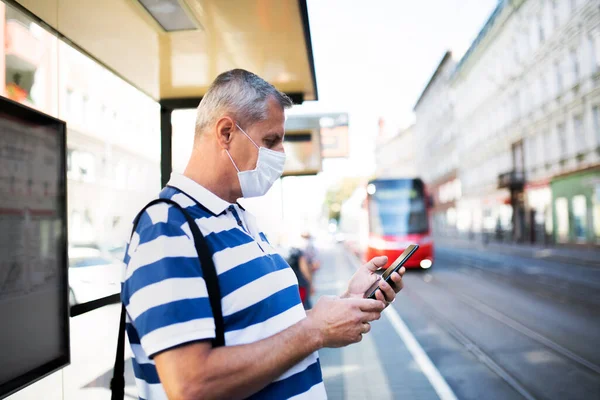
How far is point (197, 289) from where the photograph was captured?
1278 mm

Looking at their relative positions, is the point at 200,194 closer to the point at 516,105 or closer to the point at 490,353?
the point at 490,353

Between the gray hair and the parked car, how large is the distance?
1827mm

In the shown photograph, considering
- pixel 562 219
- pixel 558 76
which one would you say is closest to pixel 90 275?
pixel 562 219

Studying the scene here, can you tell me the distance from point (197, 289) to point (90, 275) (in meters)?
2.21

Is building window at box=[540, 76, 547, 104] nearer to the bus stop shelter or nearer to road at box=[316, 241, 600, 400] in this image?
road at box=[316, 241, 600, 400]

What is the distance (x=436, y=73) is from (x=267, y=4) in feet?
192

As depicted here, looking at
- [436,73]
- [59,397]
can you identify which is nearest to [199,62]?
[59,397]

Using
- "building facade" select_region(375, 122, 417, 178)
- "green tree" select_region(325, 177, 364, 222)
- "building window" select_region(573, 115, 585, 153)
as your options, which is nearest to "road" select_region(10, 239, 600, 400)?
"building window" select_region(573, 115, 585, 153)

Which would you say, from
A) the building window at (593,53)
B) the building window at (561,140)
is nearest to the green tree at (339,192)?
the building window at (561,140)

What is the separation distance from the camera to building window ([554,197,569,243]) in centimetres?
2752

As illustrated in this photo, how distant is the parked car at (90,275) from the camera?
3.03m

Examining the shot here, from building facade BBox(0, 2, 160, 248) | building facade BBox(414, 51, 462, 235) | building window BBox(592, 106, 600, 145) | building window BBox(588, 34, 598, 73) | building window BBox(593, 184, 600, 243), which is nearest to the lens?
building facade BBox(0, 2, 160, 248)

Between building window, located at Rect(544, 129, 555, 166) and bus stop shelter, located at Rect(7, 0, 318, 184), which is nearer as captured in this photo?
bus stop shelter, located at Rect(7, 0, 318, 184)

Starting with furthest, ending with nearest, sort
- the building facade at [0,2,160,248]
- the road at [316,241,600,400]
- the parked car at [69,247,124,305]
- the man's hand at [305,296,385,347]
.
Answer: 1. the road at [316,241,600,400]
2. the parked car at [69,247,124,305]
3. the building facade at [0,2,160,248]
4. the man's hand at [305,296,385,347]
